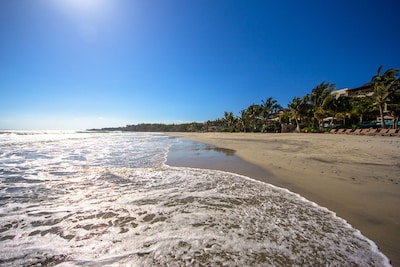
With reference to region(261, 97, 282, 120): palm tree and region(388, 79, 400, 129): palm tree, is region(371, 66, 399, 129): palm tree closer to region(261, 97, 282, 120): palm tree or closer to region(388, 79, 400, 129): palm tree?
region(388, 79, 400, 129): palm tree

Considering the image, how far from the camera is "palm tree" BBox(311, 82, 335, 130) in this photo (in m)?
39.7

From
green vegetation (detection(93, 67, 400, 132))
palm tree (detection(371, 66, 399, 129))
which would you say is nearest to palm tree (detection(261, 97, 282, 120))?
green vegetation (detection(93, 67, 400, 132))

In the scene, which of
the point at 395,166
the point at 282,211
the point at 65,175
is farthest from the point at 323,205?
the point at 65,175

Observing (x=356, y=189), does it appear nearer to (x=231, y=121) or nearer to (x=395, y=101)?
(x=395, y=101)

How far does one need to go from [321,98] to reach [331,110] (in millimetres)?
3426

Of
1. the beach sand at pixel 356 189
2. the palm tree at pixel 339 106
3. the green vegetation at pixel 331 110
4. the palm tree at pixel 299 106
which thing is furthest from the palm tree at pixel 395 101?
the beach sand at pixel 356 189

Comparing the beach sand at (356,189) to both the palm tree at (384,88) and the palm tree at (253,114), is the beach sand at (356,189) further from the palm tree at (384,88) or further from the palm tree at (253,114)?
the palm tree at (253,114)

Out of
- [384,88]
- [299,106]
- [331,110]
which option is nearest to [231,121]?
[299,106]

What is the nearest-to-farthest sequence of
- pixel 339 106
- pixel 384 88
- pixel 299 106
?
1. pixel 384 88
2. pixel 339 106
3. pixel 299 106

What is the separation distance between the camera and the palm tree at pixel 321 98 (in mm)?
39719

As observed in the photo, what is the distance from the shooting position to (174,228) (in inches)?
125

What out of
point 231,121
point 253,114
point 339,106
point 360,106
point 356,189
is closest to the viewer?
point 356,189

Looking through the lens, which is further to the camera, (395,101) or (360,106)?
(360,106)

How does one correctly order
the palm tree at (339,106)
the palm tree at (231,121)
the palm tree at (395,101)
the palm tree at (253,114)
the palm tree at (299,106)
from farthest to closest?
A: the palm tree at (231,121) → the palm tree at (253,114) → the palm tree at (299,106) → the palm tree at (339,106) → the palm tree at (395,101)
